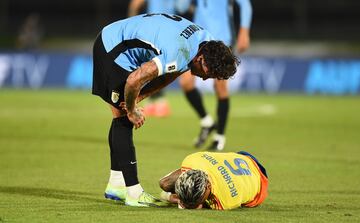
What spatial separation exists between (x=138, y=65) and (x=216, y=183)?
4.11 feet

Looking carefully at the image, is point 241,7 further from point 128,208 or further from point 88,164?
point 128,208

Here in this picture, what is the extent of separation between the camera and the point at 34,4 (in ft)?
108

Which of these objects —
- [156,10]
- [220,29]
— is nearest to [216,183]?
[220,29]

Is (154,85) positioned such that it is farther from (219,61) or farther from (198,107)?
(198,107)

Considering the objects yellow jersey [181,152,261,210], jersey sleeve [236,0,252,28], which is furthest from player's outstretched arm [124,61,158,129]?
jersey sleeve [236,0,252,28]

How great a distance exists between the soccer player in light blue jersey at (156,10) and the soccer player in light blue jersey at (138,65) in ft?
19.8

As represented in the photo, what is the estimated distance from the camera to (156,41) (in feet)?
21.7

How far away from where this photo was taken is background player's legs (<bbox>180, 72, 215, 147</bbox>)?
11766mm

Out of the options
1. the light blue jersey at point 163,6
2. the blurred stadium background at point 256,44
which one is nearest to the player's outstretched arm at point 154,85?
the light blue jersey at point 163,6

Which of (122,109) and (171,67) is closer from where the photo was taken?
(171,67)

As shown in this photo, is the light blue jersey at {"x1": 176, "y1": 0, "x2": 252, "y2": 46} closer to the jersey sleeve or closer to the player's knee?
the jersey sleeve

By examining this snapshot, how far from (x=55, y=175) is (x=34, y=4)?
81.8ft

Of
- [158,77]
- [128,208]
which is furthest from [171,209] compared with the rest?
[158,77]

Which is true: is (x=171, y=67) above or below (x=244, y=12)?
below
